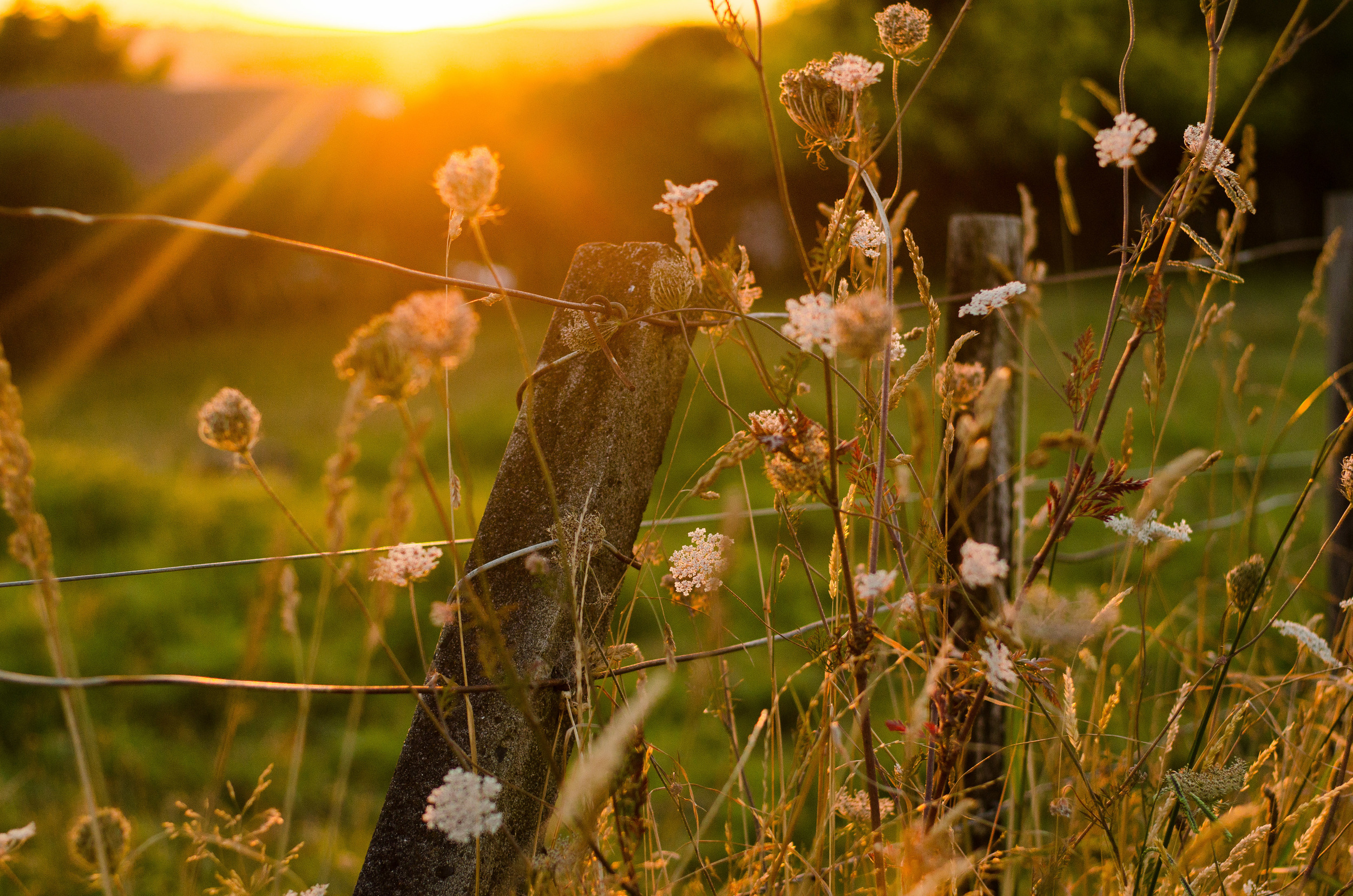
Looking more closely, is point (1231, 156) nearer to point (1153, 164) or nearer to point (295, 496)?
point (295, 496)

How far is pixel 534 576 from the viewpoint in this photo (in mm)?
1050

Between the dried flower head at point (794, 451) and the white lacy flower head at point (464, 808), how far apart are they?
1.38 ft

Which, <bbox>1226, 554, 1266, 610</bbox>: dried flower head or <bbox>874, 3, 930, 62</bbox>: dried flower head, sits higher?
<bbox>874, 3, 930, 62</bbox>: dried flower head

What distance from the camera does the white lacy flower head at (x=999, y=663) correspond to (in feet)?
2.47

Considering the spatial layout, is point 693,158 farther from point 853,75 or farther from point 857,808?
point 857,808

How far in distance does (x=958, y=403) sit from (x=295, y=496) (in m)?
5.05

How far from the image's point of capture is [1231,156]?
0.88m

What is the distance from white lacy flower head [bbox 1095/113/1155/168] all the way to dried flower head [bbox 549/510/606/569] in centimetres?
72

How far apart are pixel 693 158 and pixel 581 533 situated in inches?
621

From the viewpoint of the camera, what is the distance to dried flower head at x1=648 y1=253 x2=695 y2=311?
0.94m

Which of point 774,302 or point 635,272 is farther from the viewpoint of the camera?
point 774,302

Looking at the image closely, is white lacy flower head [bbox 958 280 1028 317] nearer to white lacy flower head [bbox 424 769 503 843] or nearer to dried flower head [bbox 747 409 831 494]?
dried flower head [bbox 747 409 831 494]

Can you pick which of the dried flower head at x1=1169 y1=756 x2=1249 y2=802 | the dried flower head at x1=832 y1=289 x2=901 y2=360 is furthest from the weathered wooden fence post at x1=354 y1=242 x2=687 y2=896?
the dried flower head at x1=1169 y1=756 x2=1249 y2=802

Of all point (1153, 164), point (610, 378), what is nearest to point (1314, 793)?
point (610, 378)
